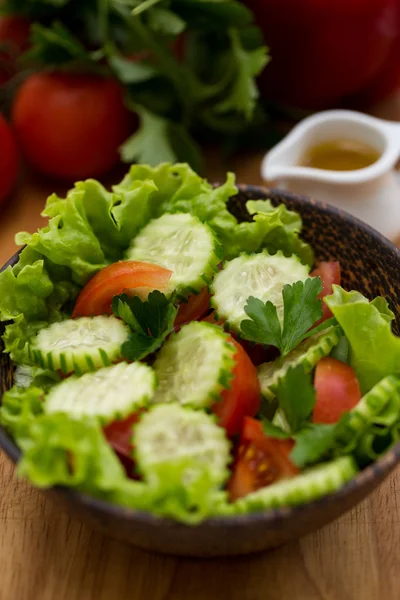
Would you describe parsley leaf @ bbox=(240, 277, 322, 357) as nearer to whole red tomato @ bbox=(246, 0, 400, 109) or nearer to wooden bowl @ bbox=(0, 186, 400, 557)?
wooden bowl @ bbox=(0, 186, 400, 557)

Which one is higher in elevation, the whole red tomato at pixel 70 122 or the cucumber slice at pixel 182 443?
the cucumber slice at pixel 182 443

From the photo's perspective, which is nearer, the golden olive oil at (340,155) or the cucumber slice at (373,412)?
the cucumber slice at (373,412)

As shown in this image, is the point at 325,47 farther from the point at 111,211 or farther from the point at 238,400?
the point at 238,400

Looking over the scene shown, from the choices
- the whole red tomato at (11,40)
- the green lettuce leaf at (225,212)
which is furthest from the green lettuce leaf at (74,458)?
the whole red tomato at (11,40)

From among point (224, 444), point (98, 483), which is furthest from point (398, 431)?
point (98, 483)

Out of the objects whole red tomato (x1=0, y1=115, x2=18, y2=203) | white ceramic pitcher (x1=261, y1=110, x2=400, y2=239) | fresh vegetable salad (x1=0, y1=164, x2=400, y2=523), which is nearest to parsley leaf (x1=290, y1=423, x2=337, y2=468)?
fresh vegetable salad (x1=0, y1=164, x2=400, y2=523)

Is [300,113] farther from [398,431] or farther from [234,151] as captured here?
[398,431]

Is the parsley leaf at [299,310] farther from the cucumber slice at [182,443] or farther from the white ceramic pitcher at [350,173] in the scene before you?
the white ceramic pitcher at [350,173]

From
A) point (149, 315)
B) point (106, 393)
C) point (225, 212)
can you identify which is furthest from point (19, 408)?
point (225, 212)
